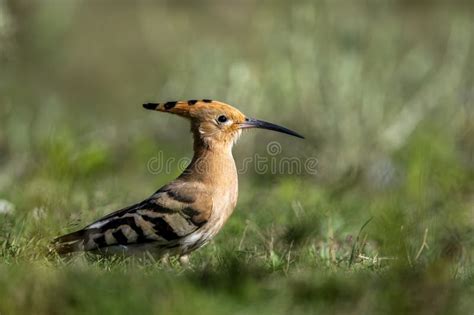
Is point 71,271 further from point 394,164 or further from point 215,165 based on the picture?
point 394,164

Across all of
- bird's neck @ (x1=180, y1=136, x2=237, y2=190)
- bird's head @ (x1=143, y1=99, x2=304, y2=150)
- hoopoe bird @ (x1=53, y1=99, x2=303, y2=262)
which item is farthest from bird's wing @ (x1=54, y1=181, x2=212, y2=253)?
bird's head @ (x1=143, y1=99, x2=304, y2=150)

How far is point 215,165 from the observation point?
12.4 feet

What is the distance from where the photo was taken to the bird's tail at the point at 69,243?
3336mm

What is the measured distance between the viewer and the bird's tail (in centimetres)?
334

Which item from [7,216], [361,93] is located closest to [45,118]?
[361,93]

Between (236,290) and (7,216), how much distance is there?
1578 mm

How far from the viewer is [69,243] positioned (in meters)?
3.38

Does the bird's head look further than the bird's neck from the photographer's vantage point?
Yes

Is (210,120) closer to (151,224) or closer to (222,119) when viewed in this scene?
(222,119)

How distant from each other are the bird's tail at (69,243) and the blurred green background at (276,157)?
0.31 feet

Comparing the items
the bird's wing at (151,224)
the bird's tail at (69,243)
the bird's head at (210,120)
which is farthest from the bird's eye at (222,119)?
the bird's tail at (69,243)

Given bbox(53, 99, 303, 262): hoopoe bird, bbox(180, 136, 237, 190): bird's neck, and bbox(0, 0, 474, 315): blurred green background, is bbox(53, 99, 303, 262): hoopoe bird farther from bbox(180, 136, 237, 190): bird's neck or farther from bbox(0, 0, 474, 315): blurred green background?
bbox(0, 0, 474, 315): blurred green background

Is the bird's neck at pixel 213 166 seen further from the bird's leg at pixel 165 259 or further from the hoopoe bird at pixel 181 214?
the bird's leg at pixel 165 259

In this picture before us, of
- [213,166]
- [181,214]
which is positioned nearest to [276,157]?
[213,166]
